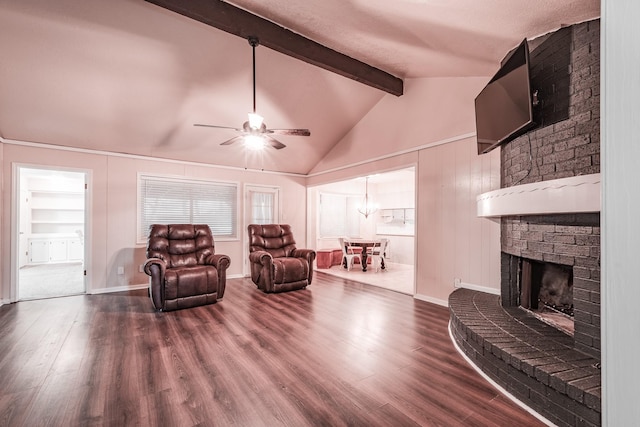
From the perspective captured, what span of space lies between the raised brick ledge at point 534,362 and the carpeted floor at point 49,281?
5709mm

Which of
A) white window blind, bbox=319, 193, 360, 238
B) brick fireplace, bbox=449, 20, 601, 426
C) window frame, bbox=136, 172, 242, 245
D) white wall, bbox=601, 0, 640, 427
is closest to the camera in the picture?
white wall, bbox=601, 0, 640, 427

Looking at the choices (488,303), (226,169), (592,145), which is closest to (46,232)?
(226,169)

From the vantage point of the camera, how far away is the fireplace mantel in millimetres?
1873

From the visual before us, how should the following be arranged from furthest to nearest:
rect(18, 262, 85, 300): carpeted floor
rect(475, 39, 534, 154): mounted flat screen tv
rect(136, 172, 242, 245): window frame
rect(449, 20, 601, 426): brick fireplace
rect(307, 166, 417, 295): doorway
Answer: rect(307, 166, 417, 295): doorway, rect(136, 172, 242, 245): window frame, rect(18, 262, 85, 300): carpeted floor, rect(475, 39, 534, 154): mounted flat screen tv, rect(449, 20, 601, 426): brick fireplace

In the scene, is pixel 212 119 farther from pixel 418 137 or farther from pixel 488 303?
pixel 488 303

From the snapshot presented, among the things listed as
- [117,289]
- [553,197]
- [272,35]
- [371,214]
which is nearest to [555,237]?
[553,197]

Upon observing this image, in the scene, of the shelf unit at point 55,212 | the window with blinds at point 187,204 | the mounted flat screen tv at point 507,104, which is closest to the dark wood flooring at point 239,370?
the window with blinds at point 187,204

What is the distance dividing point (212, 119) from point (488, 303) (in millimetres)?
4496

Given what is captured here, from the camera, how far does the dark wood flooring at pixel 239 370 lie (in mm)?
1861

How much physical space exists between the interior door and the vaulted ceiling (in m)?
1.42

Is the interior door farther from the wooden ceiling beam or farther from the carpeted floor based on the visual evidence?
the wooden ceiling beam


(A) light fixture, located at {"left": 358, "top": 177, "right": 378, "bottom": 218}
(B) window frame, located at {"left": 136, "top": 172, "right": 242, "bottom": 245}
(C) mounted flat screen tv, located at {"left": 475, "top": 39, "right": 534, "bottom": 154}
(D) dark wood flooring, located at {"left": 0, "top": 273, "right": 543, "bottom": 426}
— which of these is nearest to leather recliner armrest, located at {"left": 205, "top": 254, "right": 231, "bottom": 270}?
(D) dark wood flooring, located at {"left": 0, "top": 273, "right": 543, "bottom": 426}

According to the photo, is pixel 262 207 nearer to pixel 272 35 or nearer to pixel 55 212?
pixel 272 35

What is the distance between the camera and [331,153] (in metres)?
6.46
